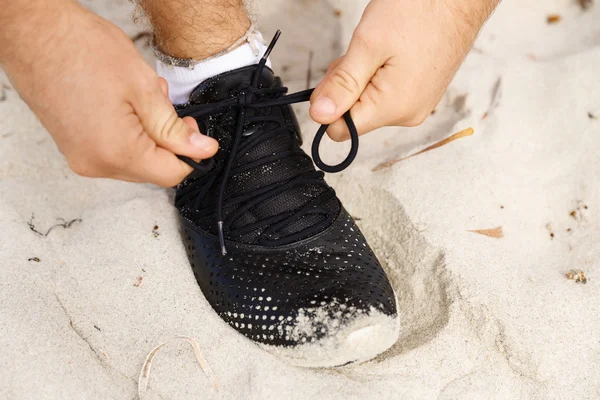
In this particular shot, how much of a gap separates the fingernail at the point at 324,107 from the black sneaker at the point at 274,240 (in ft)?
0.16

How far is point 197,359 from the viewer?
1.10m

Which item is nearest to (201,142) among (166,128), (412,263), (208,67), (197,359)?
(166,128)

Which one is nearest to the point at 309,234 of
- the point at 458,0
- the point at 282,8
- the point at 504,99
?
the point at 458,0

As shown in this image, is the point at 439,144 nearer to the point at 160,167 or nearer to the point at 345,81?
the point at 345,81

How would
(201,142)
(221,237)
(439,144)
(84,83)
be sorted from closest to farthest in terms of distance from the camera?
(84,83) → (201,142) → (221,237) → (439,144)

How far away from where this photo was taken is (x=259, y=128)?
4.06 feet

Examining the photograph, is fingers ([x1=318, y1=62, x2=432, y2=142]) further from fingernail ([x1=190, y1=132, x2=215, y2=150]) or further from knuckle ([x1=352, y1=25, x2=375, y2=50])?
fingernail ([x1=190, y1=132, x2=215, y2=150])

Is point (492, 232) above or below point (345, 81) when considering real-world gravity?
below

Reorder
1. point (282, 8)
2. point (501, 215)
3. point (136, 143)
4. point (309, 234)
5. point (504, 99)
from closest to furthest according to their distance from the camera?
1. point (136, 143)
2. point (309, 234)
3. point (501, 215)
4. point (504, 99)
5. point (282, 8)

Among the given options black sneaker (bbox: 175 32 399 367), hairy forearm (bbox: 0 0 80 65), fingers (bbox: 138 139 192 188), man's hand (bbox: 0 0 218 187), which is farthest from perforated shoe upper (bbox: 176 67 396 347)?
hairy forearm (bbox: 0 0 80 65)

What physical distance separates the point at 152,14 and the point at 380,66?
58 cm

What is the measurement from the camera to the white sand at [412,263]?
1.07 m

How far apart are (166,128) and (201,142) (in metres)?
0.07

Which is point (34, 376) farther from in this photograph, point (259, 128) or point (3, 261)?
point (259, 128)
